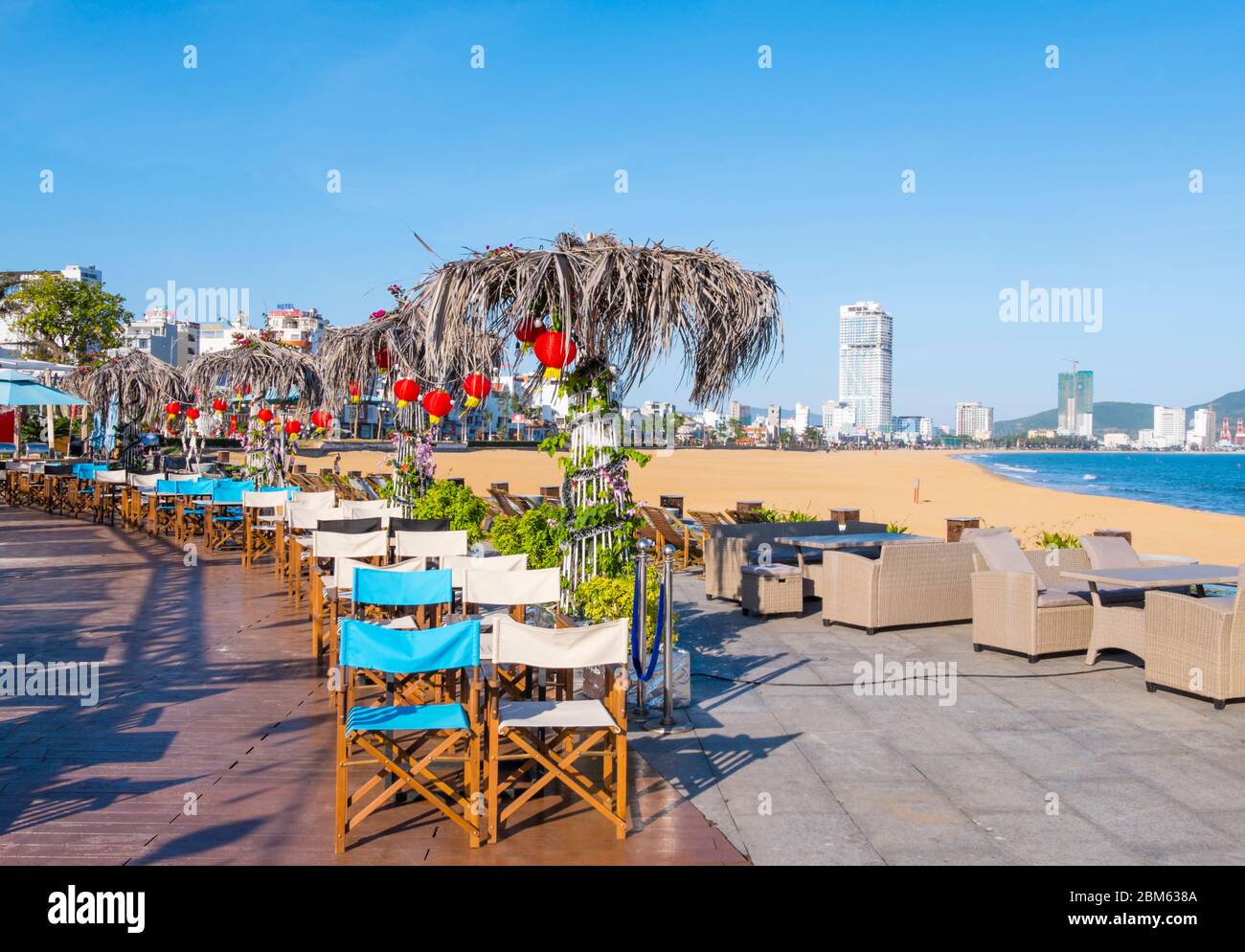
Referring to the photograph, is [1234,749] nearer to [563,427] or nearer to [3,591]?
[563,427]

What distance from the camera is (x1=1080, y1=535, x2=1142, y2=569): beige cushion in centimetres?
798

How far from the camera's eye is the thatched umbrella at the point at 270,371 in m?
15.4

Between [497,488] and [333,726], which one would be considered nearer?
[333,726]

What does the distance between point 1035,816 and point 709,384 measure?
3.33m

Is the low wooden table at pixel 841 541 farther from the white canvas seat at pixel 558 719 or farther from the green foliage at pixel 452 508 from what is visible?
the white canvas seat at pixel 558 719

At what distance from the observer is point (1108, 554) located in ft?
26.5

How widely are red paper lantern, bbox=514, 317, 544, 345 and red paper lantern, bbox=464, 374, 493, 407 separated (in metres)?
3.62

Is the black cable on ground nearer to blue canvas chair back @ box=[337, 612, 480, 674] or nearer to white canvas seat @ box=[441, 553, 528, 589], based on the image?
white canvas seat @ box=[441, 553, 528, 589]

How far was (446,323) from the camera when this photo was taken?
5.81m

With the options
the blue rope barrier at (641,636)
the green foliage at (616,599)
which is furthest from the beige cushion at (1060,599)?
the blue rope barrier at (641,636)

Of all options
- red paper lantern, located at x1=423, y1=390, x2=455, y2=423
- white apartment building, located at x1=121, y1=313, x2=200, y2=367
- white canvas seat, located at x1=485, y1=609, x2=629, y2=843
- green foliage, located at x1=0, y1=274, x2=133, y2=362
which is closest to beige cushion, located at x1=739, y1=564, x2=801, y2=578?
red paper lantern, located at x1=423, y1=390, x2=455, y2=423

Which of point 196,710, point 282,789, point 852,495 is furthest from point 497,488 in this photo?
point 852,495

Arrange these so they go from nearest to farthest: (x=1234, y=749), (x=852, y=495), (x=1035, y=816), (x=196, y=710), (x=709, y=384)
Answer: (x=1035, y=816)
(x=1234, y=749)
(x=196, y=710)
(x=709, y=384)
(x=852, y=495)

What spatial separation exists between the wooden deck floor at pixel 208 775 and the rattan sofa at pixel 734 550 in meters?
3.86
